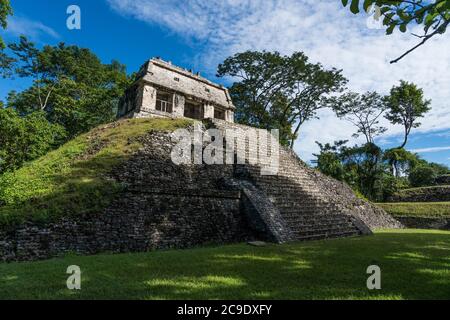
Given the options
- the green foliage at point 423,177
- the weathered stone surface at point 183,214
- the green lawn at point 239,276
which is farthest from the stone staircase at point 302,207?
the green foliage at point 423,177

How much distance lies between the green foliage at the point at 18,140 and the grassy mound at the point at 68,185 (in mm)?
4864

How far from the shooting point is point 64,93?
25.9 metres

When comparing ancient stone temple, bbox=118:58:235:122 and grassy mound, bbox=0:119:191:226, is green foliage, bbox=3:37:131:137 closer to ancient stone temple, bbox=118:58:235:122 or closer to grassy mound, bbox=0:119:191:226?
ancient stone temple, bbox=118:58:235:122

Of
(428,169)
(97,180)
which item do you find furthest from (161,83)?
(428,169)

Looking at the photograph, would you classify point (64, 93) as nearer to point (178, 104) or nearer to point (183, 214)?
point (178, 104)

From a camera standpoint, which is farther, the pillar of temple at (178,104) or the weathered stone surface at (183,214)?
the pillar of temple at (178,104)

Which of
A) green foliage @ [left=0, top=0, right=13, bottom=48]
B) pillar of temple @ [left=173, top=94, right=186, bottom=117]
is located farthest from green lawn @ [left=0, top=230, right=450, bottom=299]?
pillar of temple @ [left=173, top=94, right=186, bottom=117]

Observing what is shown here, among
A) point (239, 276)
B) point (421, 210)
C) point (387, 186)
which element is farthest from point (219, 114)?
point (387, 186)

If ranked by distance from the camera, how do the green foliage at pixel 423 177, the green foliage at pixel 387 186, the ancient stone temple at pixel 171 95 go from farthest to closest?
1. the green foliage at pixel 423 177
2. the green foliage at pixel 387 186
3. the ancient stone temple at pixel 171 95

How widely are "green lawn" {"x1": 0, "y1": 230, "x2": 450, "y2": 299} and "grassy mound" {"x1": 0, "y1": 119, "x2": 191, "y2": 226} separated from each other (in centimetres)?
181

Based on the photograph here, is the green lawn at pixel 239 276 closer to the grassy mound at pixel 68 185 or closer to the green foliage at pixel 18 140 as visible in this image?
the grassy mound at pixel 68 185

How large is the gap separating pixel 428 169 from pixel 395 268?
3504cm

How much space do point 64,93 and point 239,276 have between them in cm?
2786

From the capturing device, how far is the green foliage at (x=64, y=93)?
81.4 ft
